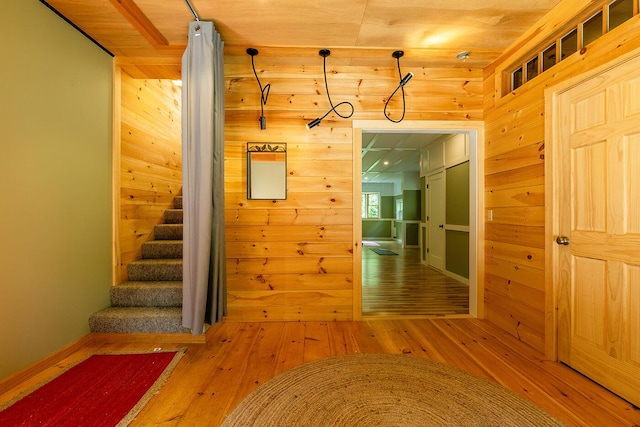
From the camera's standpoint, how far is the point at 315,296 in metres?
2.59

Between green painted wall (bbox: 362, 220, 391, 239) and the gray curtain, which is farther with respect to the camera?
green painted wall (bbox: 362, 220, 391, 239)

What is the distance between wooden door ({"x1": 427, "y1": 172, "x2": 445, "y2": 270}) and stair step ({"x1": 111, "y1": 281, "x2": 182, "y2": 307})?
426 centimetres

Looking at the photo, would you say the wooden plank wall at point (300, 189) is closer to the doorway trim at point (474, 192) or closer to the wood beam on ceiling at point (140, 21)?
the doorway trim at point (474, 192)

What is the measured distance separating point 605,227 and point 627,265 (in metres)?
0.24

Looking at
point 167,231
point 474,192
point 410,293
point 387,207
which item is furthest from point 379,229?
point 167,231

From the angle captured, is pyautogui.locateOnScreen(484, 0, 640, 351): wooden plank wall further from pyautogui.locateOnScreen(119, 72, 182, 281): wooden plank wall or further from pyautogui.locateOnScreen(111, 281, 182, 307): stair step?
pyautogui.locateOnScreen(119, 72, 182, 281): wooden plank wall

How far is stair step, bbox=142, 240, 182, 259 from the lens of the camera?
9.14 ft

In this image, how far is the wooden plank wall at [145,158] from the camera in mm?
2551

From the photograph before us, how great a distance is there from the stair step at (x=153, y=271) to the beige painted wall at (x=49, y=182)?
0.24 metres

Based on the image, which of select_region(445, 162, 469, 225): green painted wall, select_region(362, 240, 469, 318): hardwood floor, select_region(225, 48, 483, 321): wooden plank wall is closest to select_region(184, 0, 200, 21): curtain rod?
select_region(225, 48, 483, 321): wooden plank wall

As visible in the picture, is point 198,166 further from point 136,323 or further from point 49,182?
point 136,323

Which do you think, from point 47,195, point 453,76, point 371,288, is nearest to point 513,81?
point 453,76

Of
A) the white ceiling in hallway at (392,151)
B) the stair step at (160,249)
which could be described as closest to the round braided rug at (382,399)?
the stair step at (160,249)

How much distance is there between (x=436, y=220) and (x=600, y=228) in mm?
3424
